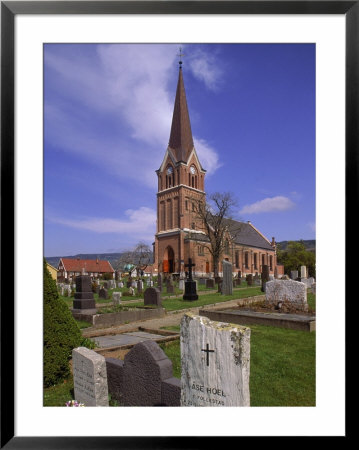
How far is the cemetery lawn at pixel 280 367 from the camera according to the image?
353cm

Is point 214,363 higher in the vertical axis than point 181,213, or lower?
lower

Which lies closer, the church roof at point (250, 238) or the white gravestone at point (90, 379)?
the white gravestone at point (90, 379)

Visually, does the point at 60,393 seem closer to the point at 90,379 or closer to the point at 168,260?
the point at 90,379

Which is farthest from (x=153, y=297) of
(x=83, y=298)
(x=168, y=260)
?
(x=168, y=260)

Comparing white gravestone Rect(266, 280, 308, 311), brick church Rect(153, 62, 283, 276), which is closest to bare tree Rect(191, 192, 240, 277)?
brick church Rect(153, 62, 283, 276)

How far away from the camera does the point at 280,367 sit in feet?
14.6

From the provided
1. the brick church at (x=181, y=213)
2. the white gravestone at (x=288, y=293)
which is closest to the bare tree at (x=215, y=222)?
the brick church at (x=181, y=213)

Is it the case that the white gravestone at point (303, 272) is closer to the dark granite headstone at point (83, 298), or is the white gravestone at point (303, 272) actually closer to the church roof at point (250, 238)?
the dark granite headstone at point (83, 298)

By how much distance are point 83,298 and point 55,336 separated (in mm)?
6194

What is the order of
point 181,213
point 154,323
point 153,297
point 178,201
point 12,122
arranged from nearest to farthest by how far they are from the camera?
point 12,122 < point 154,323 < point 153,297 < point 181,213 < point 178,201

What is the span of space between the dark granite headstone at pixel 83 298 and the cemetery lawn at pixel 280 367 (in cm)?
472

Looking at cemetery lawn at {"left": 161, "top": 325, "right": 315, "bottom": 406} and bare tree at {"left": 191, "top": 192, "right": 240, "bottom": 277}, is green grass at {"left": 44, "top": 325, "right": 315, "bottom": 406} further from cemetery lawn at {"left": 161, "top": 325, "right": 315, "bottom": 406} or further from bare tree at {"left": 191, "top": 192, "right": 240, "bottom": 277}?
bare tree at {"left": 191, "top": 192, "right": 240, "bottom": 277}

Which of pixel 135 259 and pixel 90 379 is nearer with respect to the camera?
pixel 90 379

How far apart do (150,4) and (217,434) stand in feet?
12.6
